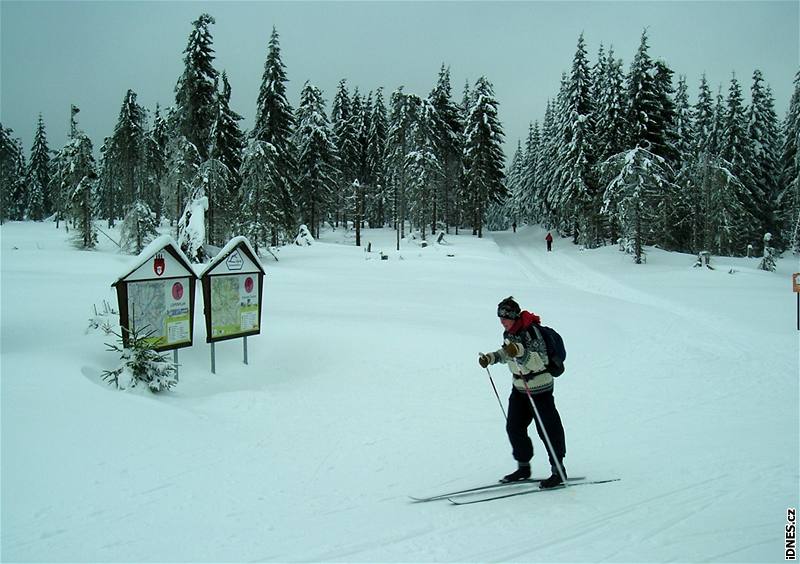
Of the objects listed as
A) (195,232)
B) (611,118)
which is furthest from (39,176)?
(611,118)

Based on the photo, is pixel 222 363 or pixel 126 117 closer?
pixel 222 363

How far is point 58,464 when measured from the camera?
4984 millimetres

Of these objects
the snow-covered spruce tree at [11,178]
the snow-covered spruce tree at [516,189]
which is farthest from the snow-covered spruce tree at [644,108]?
the snow-covered spruce tree at [11,178]

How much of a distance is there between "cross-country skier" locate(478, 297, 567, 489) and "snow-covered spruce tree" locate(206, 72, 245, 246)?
24.0m

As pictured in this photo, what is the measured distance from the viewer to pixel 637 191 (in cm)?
3011

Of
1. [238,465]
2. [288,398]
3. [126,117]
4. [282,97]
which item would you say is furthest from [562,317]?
[126,117]

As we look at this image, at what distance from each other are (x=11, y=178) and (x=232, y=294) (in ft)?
242

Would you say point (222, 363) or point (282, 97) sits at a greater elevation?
point (282, 97)

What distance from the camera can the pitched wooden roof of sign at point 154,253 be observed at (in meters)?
8.52

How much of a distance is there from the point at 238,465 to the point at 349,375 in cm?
443

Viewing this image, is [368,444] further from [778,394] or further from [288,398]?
[778,394]

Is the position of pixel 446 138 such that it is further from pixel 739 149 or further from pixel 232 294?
pixel 232 294

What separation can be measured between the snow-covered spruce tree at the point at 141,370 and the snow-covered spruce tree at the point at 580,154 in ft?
121

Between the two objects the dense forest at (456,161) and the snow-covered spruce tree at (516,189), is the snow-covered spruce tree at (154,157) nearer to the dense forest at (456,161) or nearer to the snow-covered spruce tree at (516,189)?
the dense forest at (456,161)
